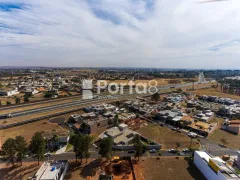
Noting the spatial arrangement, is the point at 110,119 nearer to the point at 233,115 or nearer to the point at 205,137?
the point at 205,137

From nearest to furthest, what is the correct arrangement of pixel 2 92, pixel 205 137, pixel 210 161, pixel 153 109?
pixel 210 161 < pixel 205 137 < pixel 153 109 < pixel 2 92

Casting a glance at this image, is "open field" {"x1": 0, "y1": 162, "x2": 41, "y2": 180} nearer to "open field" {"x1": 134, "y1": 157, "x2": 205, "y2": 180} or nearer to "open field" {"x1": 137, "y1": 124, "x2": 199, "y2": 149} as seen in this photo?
"open field" {"x1": 134, "y1": 157, "x2": 205, "y2": 180}

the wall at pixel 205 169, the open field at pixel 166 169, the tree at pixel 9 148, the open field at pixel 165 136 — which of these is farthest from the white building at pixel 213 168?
the tree at pixel 9 148

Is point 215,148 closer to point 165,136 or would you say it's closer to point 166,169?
point 165,136

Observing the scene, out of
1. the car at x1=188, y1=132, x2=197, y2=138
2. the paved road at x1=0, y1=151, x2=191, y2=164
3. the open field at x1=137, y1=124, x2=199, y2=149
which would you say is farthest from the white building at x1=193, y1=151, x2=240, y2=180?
the car at x1=188, y1=132, x2=197, y2=138

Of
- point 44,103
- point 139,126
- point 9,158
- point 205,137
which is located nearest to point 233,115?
point 205,137

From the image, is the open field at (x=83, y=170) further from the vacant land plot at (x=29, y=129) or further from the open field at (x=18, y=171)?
the vacant land plot at (x=29, y=129)
